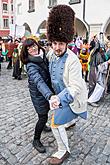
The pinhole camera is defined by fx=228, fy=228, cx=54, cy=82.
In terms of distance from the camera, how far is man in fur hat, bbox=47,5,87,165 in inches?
96.6

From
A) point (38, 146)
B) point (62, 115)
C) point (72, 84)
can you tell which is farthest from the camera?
point (38, 146)

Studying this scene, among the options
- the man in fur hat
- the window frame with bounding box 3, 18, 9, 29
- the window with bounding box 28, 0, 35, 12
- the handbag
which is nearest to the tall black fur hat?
the man in fur hat

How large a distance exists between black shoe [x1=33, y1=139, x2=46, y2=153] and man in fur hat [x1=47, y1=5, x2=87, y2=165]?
0.47 metres

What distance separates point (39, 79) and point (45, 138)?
4.07ft

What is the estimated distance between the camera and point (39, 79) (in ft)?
8.95

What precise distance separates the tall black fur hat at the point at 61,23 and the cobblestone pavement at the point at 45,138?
1601mm

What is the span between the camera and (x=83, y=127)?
13.2 feet

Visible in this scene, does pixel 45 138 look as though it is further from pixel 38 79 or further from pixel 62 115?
pixel 38 79

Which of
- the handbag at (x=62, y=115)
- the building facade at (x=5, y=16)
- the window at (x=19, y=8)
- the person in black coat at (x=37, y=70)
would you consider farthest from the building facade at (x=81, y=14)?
the building facade at (x=5, y=16)

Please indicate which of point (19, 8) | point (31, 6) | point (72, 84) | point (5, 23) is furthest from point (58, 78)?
point (5, 23)

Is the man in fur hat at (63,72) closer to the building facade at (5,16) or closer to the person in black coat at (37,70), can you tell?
the person in black coat at (37,70)

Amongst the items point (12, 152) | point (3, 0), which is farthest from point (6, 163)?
point (3, 0)

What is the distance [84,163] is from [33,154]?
27.7 inches

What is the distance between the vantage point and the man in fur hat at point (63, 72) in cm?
245
